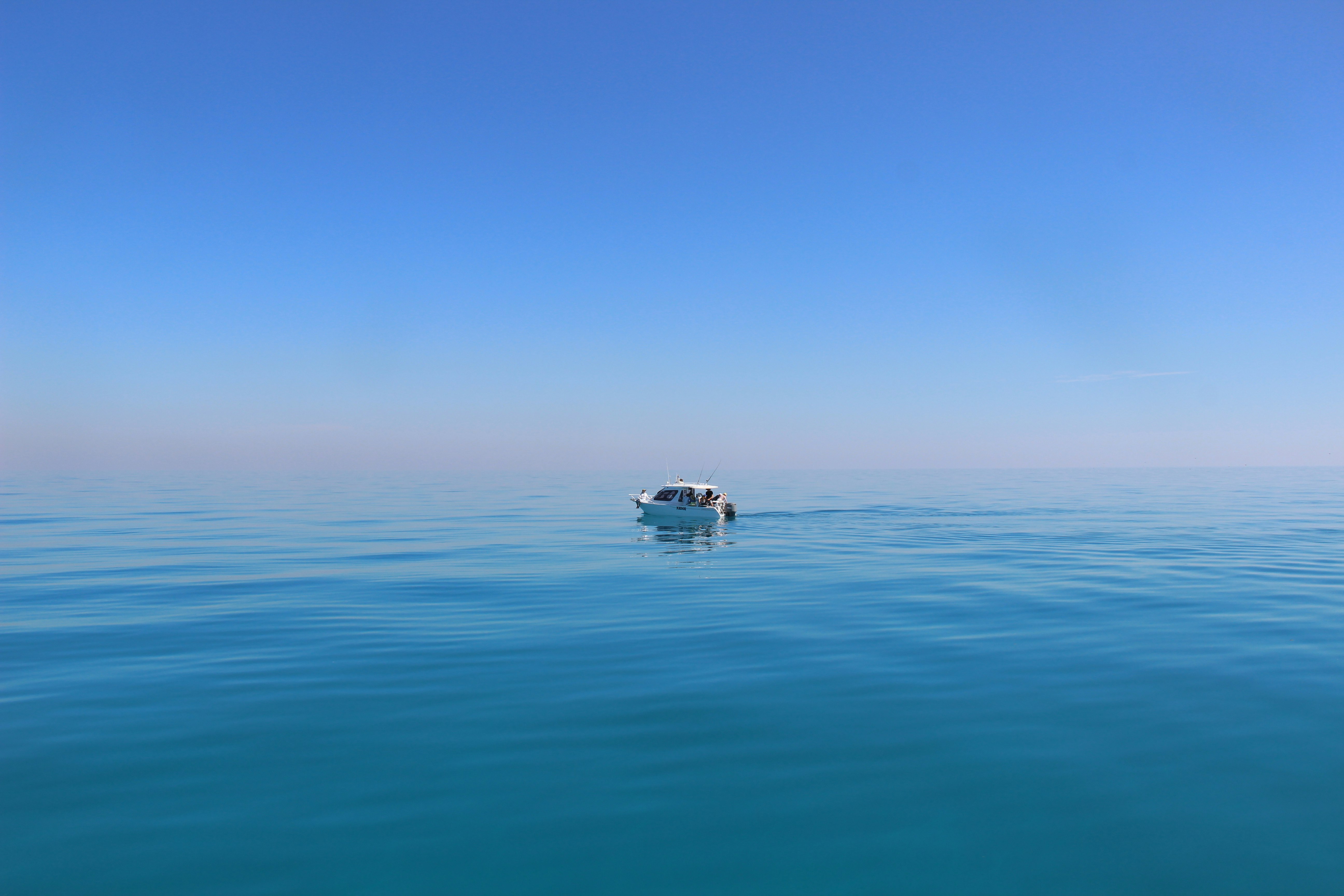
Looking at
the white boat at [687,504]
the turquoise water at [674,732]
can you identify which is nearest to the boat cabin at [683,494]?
Answer: the white boat at [687,504]

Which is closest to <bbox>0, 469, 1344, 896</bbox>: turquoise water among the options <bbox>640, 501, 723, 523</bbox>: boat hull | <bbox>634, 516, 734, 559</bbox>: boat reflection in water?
<bbox>634, 516, 734, 559</bbox>: boat reflection in water

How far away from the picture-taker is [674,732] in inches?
437

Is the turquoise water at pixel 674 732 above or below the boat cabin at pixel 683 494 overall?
below

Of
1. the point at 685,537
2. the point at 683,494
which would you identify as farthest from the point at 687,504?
the point at 685,537

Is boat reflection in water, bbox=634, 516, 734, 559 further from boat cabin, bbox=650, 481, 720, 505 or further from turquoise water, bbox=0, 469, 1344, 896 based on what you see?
turquoise water, bbox=0, 469, 1344, 896

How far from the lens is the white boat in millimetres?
52625

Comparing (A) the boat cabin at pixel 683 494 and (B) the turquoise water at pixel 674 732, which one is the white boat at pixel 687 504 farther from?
(B) the turquoise water at pixel 674 732

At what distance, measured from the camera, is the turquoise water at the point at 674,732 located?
25.3 ft

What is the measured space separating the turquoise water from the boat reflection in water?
9.38 m

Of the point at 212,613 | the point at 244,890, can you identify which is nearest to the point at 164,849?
the point at 244,890

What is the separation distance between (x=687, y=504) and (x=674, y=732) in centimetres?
4309

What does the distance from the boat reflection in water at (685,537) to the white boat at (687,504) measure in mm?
674

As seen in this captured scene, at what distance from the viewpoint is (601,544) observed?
3978 centimetres

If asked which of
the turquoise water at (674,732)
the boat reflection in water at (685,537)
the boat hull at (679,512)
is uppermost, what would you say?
the boat hull at (679,512)
